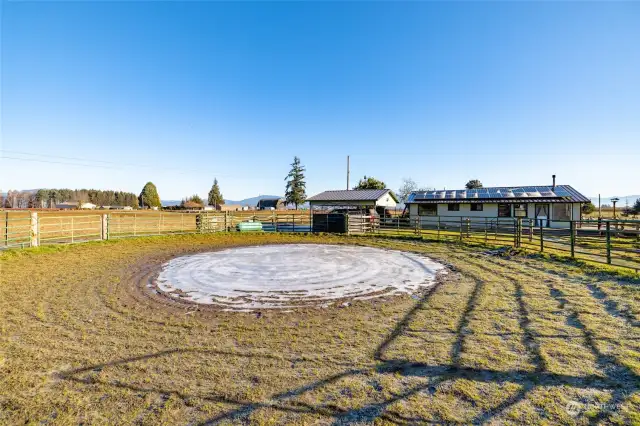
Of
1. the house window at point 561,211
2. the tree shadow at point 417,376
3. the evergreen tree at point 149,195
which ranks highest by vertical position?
the evergreen tree at point 149,195

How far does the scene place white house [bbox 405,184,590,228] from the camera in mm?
22719

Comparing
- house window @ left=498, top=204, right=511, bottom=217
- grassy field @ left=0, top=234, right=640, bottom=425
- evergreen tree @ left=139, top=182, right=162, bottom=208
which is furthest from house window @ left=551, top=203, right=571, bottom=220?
evergreen tree @ left=139, top=182, right=162, bottom=208

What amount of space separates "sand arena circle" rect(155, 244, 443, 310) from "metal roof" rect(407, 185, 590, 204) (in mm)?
16112

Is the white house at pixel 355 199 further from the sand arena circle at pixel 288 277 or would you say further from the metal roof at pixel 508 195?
the sand arena circle at pixel 288 277

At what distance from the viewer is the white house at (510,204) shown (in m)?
22.7

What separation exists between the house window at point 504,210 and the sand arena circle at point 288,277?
53.8 feet

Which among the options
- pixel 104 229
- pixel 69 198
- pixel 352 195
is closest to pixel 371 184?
pixel 352 195

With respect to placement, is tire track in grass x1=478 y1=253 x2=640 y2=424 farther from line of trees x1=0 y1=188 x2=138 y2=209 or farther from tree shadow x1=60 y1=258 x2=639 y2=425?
line of trees x1=0 y1=188 x2=138 y2=209

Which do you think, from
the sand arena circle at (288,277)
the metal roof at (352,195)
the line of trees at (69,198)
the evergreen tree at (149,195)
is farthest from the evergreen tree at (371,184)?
the line of trees at (69,198)

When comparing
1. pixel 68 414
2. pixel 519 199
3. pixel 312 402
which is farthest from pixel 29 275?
pixel 519 199

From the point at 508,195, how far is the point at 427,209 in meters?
A: 6.27

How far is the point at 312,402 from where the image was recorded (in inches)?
114

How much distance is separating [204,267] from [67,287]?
330 centimetres

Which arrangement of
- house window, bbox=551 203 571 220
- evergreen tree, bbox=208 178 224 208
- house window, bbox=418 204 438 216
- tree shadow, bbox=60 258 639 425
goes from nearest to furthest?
1. tree shadow, bbox=60 258 639 425
2. house window, bbox=551 203 571 220
3. house window, bbox=418 204 438 216
4. evergreen tree, bbox=208 178 224 208
